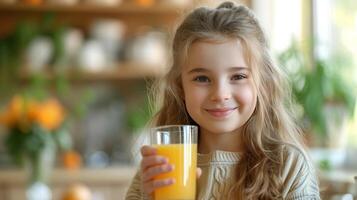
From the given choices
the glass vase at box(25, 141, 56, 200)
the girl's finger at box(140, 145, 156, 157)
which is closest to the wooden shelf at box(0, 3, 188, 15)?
the glass vase at box(25, 141, 56, 200)

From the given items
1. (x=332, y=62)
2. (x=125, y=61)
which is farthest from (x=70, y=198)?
(x=125, y=61)

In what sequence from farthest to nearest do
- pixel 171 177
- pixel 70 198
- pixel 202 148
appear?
1. pixel 70 198
2. pixel 202 148
3. pixel 171 177

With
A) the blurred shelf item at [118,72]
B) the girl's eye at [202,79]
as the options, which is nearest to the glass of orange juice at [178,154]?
the girl's eye at [202,79]

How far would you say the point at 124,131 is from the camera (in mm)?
4574

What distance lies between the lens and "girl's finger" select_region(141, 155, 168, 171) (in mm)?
1228

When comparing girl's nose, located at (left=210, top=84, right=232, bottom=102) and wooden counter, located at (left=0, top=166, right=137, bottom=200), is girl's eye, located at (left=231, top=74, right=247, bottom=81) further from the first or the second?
wooden counter, located at (left=0, top=166, right=137, bottom=200)

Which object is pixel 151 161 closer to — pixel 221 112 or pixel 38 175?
pixel 221 112

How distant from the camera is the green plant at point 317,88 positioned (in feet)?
9.69

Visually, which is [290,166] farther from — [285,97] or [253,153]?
[285,97]

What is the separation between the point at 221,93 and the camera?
1280mm

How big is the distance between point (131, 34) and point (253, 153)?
129 inches

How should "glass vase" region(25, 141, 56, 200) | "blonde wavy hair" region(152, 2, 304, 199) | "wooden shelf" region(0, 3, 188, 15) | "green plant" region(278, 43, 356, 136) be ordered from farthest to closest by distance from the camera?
"wooden shelf" region(0, 3, 188, 15) < "glass vase" region(25, 141, 56, 200) < "green plant" region(278, 43, 356, 136) < "blonde wavy hair" region(152, 2, 304, 199)

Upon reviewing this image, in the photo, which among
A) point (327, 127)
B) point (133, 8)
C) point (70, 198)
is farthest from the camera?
point (133, 8)

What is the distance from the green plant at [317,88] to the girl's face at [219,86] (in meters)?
1.51
